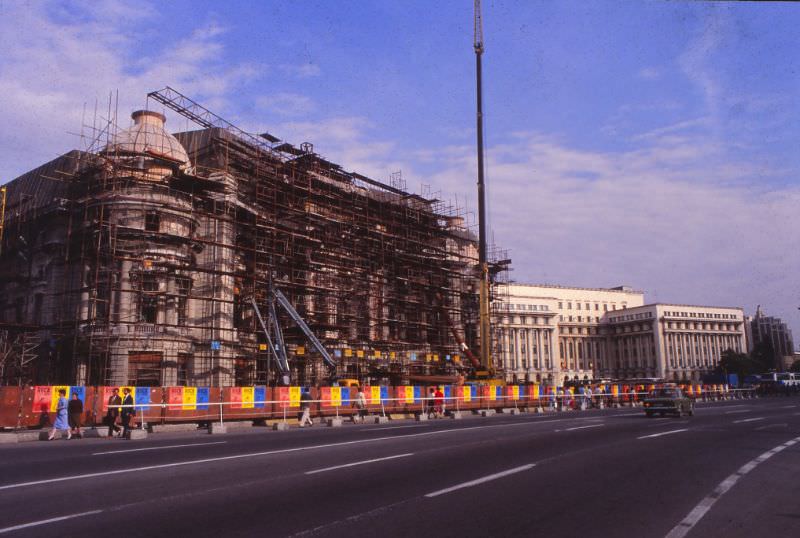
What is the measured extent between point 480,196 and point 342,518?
41.0 metres

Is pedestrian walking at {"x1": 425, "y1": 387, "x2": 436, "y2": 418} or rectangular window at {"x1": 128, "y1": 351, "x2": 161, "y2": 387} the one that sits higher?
rectangular window at {"x1": 128, "y1": 351, "x2": 161, "y2": 387}

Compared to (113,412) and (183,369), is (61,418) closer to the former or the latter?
(113,412)

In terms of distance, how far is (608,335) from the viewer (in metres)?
123

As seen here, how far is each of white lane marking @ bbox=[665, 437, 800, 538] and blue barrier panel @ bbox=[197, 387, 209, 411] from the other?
2043cm

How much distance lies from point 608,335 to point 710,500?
4692 inches

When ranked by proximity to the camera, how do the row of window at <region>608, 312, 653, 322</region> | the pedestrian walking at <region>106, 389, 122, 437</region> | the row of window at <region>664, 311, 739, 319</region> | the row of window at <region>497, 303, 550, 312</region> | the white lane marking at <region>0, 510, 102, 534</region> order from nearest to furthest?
the white lane marking at <region>0, 510, 102, 534</region>
the pedestrian walking at <region>106, 389, 122, 437</region>
the row of window at <region>497, 303, 550, 312</region>
the row of window at <region>608, 312, 653, 322</region>
the row of window at <region>664, 311, 739, 319</region>

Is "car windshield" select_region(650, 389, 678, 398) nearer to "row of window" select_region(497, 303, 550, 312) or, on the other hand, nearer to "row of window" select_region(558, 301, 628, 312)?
"row of window" select_region(497, 303, 550, 312)

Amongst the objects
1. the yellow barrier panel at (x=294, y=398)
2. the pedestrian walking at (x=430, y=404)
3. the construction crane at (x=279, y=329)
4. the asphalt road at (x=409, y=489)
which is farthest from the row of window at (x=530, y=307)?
the asphalt road at (x=409, y=489)

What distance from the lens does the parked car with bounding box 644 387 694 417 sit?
30.1 meters

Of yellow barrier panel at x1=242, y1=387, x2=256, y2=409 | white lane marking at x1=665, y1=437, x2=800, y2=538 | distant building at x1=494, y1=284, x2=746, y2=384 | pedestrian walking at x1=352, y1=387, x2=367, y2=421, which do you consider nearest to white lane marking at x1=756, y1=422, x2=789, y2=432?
white lane marking at x1=665, y1=437, x2=800, y2=538

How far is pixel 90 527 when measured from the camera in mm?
7609

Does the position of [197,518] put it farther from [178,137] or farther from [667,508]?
[178,137]

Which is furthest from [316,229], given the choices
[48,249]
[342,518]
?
[342,518]

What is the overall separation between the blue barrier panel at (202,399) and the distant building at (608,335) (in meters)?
83.2
